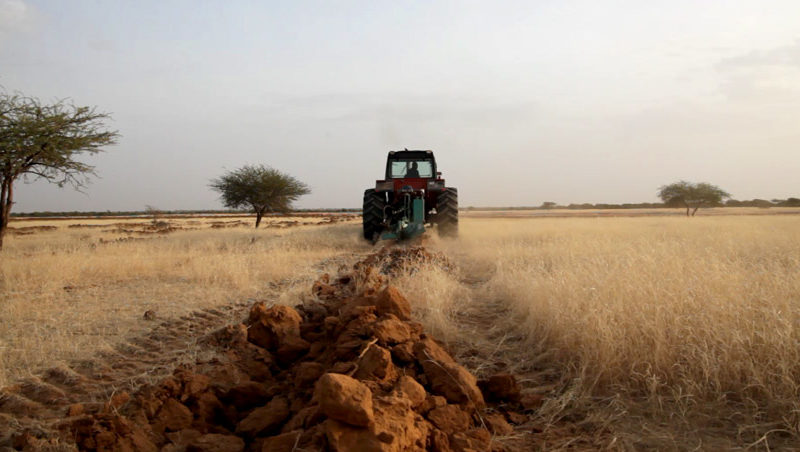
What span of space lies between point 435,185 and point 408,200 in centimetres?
108

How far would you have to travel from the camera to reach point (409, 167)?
1459cm

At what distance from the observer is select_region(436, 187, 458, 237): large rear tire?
13.5 metres

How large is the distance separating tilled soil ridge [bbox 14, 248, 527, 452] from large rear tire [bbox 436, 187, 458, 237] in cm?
976

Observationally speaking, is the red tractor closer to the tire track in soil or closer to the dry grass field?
the dry grass field

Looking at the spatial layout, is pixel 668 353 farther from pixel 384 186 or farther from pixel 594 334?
pixel 384 186

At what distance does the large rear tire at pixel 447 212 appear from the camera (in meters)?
13.5

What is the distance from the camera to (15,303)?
5.23 metres

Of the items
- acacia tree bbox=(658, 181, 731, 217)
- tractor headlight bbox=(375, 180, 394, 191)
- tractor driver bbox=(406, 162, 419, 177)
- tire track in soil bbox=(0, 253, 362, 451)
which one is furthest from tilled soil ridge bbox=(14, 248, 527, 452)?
acacia tree bbox=(658, 181, 731, 217)

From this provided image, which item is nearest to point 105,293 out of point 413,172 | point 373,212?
point 373,212

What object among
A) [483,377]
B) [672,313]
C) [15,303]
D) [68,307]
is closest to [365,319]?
[483,377]

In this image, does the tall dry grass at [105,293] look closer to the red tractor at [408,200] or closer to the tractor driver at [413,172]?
the red tractor at [408,200]

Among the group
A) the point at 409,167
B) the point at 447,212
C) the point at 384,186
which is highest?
the point at 409,167

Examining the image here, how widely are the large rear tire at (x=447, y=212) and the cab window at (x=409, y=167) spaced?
117 centimetres

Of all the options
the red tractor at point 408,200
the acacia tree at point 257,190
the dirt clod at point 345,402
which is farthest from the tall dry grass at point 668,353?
the acacia tree at point 257,190
